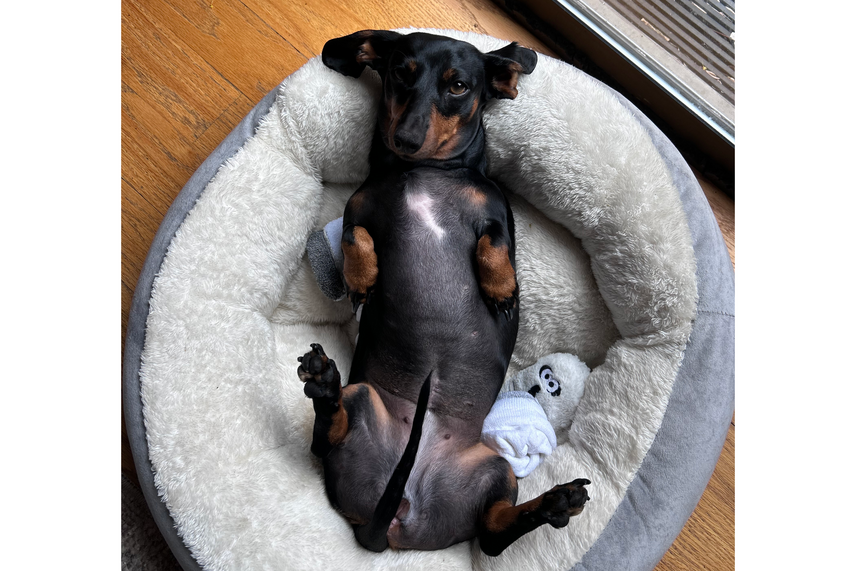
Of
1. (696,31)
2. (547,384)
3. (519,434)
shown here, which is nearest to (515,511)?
(519,434)

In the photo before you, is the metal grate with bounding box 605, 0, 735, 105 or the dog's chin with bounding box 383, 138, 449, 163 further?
the metal grate with bounding box 605, 0, 735, 105

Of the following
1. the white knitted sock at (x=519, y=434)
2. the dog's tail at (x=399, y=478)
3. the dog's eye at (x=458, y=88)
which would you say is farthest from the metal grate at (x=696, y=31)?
the dog's tail at (x=399, y=478)

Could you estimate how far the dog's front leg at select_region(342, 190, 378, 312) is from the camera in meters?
1.66

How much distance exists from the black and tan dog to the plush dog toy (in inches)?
5.1

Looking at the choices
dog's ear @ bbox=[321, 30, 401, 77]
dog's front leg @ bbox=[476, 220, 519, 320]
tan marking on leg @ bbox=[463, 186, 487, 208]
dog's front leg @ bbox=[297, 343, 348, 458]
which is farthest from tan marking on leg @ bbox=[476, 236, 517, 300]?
dog's ear @ bbox=[321, 30, 401, 77]

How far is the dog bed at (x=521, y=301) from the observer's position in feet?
5.36

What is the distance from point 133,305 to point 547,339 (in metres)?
1.26

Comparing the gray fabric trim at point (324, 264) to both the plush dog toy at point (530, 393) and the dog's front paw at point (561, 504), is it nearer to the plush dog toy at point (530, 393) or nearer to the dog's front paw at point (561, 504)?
the plush dog toy at point (530, 393)

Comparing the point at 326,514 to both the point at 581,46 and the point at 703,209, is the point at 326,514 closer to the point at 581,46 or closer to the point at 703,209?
the point at 703,209

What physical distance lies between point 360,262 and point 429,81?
0.51 meters

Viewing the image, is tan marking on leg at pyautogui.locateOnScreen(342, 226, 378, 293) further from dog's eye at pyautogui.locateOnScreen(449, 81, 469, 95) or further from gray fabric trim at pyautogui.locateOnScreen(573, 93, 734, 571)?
gray fabric trim at pyautogui.locateOnScreen(573, 93, 734, 571)

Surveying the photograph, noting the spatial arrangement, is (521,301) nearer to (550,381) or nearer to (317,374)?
(550,381)

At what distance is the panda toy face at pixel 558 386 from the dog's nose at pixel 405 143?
858 millimetres

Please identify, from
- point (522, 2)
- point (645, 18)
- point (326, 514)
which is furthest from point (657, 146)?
point (326, 514)
